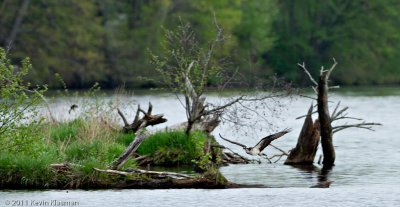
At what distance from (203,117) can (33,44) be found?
48544 mm

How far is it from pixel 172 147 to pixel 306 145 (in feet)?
10.1

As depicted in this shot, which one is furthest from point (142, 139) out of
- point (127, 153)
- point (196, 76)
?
point (196, 76)

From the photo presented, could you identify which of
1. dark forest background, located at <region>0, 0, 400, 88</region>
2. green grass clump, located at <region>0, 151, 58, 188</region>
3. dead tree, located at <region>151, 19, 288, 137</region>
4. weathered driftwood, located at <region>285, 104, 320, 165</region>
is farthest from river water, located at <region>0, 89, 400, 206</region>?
dark forest background, located at <region>0, 0, 400, 88</region>

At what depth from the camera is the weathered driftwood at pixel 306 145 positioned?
2573cm

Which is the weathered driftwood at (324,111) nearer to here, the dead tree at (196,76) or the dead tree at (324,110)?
the dead tree at (324,110)

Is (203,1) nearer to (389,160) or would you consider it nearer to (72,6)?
(72,6)

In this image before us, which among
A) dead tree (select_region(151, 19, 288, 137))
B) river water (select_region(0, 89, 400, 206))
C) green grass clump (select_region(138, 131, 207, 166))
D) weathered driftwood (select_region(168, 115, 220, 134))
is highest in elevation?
dead tree (select_region(151, 19, 288, 137))

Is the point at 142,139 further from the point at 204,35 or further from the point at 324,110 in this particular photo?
the point at 204,35

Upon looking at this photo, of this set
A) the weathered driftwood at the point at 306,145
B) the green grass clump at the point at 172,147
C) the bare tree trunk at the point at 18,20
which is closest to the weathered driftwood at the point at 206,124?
the green grass clump at the point at 172,147

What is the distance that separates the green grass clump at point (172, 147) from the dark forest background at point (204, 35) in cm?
3905

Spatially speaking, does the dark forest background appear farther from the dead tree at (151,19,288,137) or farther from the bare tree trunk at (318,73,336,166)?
the bare tree trunk at (318,73,336,166)

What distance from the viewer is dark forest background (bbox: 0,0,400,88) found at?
245 feet

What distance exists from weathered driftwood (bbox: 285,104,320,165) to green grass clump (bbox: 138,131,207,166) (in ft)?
7.10

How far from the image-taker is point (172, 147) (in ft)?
85.9
